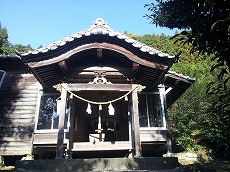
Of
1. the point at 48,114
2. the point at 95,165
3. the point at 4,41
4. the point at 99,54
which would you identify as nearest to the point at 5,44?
the point at 4,41

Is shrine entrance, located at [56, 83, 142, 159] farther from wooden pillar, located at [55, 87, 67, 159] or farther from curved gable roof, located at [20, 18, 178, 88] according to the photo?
curved gable roof, located at [20, 18, 178, 88]

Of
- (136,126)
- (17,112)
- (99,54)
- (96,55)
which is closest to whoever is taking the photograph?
(136,126)

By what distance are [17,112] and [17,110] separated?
12 centimetres

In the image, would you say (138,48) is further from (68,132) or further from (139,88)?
(68,132)

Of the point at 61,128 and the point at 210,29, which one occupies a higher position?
the point at 210,29

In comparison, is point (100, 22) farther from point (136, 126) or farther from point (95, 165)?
point (95, 165)

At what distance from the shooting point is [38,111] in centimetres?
1159

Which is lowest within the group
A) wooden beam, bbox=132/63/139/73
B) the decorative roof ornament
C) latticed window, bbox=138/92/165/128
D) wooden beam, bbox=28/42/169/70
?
latticed window, bbox=138/92/165/128

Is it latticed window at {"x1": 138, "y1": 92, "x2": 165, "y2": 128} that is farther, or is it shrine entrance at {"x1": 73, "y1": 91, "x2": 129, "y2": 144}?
shrine entrance at {"x1": 73, "y1": 91, "x2": 129, "y2": 144}

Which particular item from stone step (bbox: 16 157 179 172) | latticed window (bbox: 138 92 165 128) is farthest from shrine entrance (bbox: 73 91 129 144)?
stone step (bbox: 16 157 179 172)

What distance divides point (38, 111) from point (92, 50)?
4577 mm

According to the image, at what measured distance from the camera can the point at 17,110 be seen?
12.5 metres

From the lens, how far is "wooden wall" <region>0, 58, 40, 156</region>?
11828 mm

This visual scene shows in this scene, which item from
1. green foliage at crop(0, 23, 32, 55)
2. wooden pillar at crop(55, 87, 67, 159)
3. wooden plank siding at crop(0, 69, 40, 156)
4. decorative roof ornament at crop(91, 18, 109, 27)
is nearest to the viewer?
wooden pillar at crop(55, 87, 67, 159)
